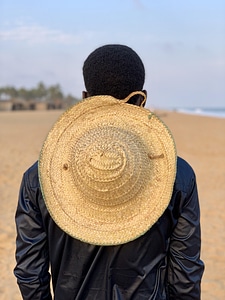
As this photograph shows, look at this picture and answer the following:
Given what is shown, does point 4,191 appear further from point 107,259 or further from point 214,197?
point 107,259

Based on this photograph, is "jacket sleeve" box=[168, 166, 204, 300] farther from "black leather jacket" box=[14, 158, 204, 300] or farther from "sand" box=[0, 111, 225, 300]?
"sand" box=[0, 111, 225, 300]

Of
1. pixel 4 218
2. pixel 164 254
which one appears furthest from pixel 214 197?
pixel 164 254

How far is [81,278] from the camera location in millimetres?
1514

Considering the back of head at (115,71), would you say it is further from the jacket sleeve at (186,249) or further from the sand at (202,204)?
the sand at (202,204)

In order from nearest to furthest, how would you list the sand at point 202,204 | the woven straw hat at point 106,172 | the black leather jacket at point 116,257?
the woven straw hat at point 106,172 → the black leather jacket at point 116,257 → the sand at point 202,204

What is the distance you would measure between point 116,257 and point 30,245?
0.28 meters

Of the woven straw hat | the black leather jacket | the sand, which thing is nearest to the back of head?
the woven straw hat

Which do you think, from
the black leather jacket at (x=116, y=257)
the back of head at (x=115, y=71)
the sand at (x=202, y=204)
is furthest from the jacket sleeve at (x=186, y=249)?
the sand at (x=202, y=204)

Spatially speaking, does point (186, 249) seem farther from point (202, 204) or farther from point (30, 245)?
point (202, 204)

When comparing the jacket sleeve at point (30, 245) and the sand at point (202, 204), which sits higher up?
the jacket sleeve at point (30, 245)

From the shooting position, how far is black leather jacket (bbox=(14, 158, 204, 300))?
148 centimetres

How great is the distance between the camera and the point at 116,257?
4.83 feet

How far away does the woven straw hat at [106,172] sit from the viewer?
54.2 inches

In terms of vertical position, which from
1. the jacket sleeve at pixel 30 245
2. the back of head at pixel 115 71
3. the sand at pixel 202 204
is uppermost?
the back of head at pixel 115 71
